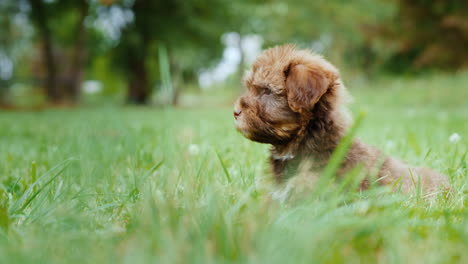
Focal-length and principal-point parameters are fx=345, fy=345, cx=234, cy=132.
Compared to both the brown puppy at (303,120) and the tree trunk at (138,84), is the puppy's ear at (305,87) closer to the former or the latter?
the brown puppy at (303,120)

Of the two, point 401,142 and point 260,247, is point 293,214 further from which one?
point 401,142

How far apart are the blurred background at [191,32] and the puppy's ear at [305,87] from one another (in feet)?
34.6

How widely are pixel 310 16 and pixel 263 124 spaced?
875 inches

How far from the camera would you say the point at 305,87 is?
2691 millimetres

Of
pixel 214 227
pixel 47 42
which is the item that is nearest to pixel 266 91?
pixel 214 227

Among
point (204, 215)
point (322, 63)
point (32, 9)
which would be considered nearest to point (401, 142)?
point (322, 63)

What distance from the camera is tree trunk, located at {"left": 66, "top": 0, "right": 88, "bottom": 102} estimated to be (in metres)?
18.0

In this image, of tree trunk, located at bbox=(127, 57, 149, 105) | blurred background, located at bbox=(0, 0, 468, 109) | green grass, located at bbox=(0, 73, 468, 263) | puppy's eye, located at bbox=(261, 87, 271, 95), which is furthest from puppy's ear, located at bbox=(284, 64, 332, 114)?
tree trunk, located at bbox=(127, 57, 149, 105)

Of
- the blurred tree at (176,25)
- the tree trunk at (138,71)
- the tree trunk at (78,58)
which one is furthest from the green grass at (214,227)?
the tree trunk at (138,71)

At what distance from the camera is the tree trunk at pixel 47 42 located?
1792cm

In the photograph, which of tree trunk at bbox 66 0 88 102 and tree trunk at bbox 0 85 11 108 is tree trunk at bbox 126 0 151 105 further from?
tree trunk at bbox 0 85 11 108

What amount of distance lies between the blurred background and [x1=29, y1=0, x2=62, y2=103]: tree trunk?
0.17ft

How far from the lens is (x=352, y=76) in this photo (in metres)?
43.1

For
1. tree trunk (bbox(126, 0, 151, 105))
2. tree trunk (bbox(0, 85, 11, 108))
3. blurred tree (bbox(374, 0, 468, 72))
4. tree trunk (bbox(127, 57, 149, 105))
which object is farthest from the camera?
blurred tree (bbox(374, 0, 468, 72))
